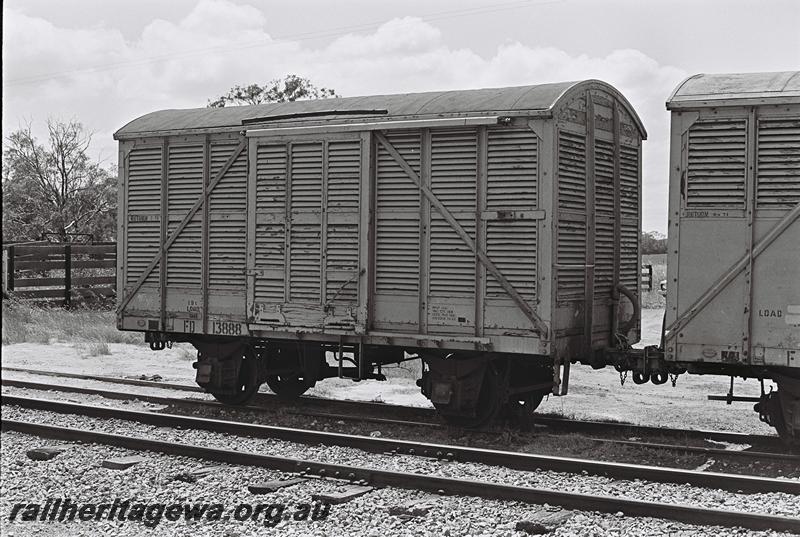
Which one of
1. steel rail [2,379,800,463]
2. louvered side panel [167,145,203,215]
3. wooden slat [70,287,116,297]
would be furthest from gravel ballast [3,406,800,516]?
wooden slat [70,287,116,297]

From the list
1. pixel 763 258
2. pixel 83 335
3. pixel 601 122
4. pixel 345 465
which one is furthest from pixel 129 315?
pixel 83 335

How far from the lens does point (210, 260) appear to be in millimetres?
11844

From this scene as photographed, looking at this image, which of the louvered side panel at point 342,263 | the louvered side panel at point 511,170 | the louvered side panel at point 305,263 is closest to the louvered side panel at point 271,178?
the louvered side panel at point 305,263

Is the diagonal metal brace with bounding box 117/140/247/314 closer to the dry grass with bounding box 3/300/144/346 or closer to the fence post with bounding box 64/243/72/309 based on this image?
the dry grass with bounding box 3/300/144/346

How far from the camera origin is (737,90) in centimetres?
899

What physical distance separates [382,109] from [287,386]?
4.22m

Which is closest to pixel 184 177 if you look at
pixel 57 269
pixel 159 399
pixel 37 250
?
pixel 159 399

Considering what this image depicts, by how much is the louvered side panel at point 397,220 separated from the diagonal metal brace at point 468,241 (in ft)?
0.20

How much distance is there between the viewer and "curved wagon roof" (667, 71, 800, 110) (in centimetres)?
877

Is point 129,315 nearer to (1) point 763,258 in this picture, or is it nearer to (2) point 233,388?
(2) point 233,388

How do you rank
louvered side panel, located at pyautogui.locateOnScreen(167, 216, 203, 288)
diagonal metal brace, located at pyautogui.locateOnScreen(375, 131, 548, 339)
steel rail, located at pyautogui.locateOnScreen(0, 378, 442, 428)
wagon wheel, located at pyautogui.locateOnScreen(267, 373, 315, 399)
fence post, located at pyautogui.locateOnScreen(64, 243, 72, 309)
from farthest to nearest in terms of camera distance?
fence post, located at pyautogui.locateOnScreen(64, 243, 72, 309) → wagon wheel, located at pyautogui.locateOnScreen(267, 373, 315, 399) → louvered side panel, located at pyautogui.locateOnScreen(167, 216, 203, 288) → steel rail, located at pyautogui.locateOnScreen(0, 378, 442, 428) → diagonal metal brace, located at pyautogui.locateOnScreen(375, 131, 548, 339)

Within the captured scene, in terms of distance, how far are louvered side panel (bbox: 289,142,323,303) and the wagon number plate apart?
91 centimetres

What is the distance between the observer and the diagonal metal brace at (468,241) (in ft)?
31.7

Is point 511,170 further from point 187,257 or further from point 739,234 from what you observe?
point 187,257
